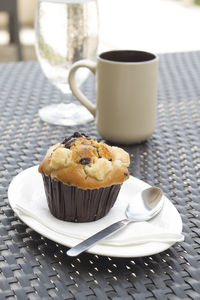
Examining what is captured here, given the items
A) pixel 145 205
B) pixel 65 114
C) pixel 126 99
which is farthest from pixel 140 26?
pixel 145 205

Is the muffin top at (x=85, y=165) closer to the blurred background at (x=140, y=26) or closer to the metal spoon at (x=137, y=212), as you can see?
the metal spoon at (x=137, y=212)

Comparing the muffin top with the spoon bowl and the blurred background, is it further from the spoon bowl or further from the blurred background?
the blurred background

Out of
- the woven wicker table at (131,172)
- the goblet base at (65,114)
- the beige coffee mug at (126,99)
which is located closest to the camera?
the woven wicker table at (131,172)

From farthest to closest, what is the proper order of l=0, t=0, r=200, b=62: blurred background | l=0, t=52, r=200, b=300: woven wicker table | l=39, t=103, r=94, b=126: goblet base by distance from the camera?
1. l=0, t=0, r=200, b=62: blurred background
2. l=39, t=103, r=94, b=126: goblet base
3. l=0, t=52, r=200, b=300: woven wicker table

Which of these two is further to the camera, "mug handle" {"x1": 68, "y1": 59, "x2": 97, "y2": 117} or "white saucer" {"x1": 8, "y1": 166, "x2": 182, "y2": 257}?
"mug handle" {"x1": 68, "y1": 59, "x2": 97, "y2": 117}

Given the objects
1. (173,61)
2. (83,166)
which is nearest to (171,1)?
(173,61)

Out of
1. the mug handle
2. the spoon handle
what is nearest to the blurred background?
the mug handle

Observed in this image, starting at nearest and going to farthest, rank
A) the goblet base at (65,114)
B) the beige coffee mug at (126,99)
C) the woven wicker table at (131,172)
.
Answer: the woven wicker table at (131,172)
the beige coffee mug at (126,99)
the goblet base at (65,114)

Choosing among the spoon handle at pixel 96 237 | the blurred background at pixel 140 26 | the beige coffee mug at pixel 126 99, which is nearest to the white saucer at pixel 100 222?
the spoon handle at pixel 96 237

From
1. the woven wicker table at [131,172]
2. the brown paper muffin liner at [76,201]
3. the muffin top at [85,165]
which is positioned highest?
the muffin top at [85,165]
